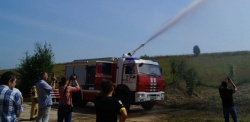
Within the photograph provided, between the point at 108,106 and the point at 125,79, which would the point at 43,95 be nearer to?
the point at 108,106

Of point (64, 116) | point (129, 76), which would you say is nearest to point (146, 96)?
point (129, 76)

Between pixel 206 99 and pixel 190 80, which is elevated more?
pixel 190 80

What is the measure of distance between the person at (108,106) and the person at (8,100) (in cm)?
163

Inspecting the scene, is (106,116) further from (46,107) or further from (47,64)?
(47,64)

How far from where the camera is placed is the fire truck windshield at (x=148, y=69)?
55.4 feet

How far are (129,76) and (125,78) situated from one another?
33cm

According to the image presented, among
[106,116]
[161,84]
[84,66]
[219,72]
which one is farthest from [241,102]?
[219,72]

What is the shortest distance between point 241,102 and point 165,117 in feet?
19.3

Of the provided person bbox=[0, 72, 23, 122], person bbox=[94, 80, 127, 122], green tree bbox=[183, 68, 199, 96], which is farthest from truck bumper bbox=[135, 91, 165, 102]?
person bbox=[94, 80, 127, 122]

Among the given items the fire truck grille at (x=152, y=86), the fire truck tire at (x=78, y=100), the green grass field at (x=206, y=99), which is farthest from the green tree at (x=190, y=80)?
the fire truck tire at (x=78, y=100)

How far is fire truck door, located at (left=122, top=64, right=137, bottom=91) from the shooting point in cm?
1673

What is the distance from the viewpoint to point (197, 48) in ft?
191

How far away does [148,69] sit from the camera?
1733cm

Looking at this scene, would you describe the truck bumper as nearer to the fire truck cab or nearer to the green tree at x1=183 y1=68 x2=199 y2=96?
the fire truck cab
